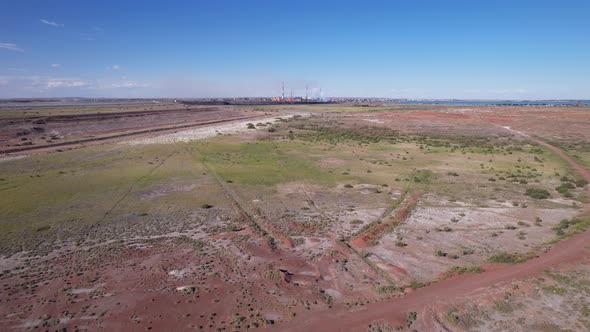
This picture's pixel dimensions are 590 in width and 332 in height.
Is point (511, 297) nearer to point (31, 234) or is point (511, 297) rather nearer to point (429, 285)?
point (429, 285)

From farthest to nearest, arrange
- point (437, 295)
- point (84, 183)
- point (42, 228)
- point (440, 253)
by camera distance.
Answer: point (84, 183), point (42, 228), point (440, 253), point (437, 295)

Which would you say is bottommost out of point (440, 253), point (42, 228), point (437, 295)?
point (437, 295)

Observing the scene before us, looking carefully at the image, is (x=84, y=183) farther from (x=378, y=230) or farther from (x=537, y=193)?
(x=537, y=193)

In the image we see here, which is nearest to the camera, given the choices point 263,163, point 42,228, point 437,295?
point 437,295

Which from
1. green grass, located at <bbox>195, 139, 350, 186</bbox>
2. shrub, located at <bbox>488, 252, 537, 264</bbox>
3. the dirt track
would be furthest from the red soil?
green grass, located at <bbox>195, 139, 350, 186</bbox>

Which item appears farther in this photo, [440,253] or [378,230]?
[378,230]

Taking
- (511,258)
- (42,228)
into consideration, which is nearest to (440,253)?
(511,258)

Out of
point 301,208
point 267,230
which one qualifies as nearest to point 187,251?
point 267,230

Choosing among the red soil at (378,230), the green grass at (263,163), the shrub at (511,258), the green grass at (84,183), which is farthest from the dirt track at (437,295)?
the green grass at (263,163)

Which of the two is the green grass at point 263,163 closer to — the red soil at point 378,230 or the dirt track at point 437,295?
the red soil at point 378,230

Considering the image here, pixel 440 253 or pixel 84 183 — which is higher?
pixel 84 183
